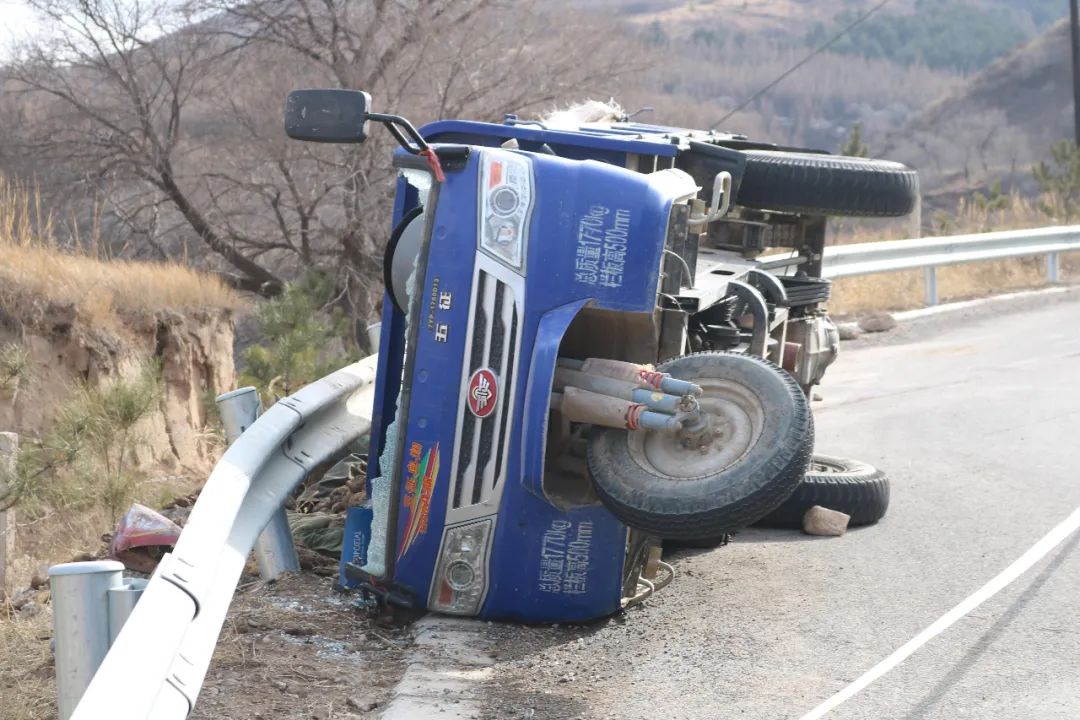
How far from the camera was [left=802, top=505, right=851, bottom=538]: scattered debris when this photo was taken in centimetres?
691

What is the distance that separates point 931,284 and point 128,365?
29.0 ft

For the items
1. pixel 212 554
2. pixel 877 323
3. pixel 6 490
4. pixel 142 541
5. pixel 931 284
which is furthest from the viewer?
pixel 931 284

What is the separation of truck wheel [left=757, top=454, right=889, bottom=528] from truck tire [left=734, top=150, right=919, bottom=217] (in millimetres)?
1546

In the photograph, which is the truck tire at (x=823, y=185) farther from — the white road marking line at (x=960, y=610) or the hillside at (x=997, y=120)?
the hillside at (x=997, y=120)

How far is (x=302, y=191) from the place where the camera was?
19.8 m

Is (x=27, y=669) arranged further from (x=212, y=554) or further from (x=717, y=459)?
(x=717, y=459)

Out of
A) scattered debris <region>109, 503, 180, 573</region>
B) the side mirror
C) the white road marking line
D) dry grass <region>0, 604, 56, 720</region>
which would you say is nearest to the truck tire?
the white road marking line

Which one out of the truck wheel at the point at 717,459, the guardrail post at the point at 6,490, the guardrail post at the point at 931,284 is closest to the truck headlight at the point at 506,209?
the truck wheel at the point at 717,459

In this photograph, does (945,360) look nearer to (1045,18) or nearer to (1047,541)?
(1047,541)

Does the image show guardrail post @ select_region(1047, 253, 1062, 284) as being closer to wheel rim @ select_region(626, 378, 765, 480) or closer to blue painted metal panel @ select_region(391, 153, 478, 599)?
wheel rim @ select_region(626, 378, 765, 480)

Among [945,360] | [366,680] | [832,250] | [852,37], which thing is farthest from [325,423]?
[852,37]

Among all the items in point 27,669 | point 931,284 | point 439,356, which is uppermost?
point 931,284

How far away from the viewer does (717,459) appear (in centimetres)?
493

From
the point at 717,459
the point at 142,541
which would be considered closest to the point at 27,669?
the point at 142,541
